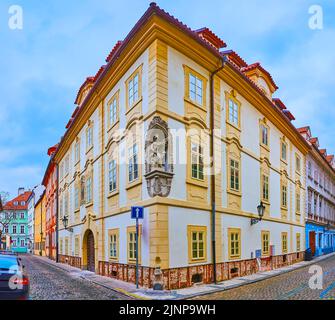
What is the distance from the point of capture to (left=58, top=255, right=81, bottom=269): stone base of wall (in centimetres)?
2504

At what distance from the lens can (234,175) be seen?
1869cm

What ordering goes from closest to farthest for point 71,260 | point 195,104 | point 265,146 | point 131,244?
1. point 131,244
2. point 195,104
3. point 265,146
4. point 71,260

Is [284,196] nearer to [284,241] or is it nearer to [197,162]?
[284,241]

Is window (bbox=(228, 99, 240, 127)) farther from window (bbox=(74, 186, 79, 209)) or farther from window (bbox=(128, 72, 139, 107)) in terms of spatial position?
window (bbox=(74, 186, 79, 209))

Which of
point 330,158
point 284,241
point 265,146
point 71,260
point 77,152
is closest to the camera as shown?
point 265,146

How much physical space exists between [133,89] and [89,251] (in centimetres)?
1147

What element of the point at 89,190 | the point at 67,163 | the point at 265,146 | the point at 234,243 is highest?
the point at 265,146

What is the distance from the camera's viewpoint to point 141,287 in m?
13.7

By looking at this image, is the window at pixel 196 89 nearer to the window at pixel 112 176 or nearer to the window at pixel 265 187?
the window at pixel 112 176

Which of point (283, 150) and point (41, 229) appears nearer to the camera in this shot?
point (283, 150)

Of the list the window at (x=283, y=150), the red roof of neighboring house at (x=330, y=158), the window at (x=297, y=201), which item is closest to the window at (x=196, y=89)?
the window at (x=283, y=150)

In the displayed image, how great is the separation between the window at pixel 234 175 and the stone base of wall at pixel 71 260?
1212 cm

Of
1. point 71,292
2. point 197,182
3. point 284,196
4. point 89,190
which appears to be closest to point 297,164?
point 284,196
